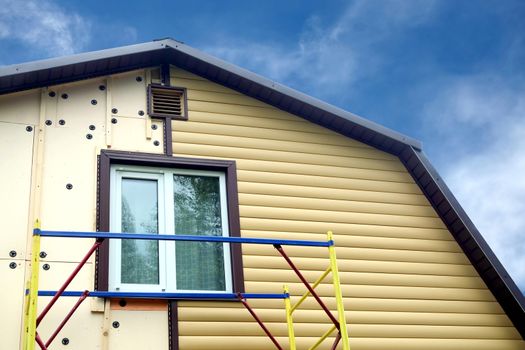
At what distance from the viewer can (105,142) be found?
7664 mm

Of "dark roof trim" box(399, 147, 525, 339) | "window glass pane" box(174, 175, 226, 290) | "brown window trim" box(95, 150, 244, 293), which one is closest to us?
"brown window trim" box(95, 150, 244, 293)

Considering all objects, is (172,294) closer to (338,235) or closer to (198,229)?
(198,229)

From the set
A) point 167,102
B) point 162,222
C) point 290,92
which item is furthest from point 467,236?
point 167,102

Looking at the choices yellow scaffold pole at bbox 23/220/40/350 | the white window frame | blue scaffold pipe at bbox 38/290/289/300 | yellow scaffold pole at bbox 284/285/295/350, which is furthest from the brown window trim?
yellow scaffold pole at bbox 23/220/40/350

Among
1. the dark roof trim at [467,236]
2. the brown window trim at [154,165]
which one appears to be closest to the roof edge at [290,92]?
the dark roof trim at [467,236]

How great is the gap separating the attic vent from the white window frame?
2.36 feet

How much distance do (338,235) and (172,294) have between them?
213 centimetres

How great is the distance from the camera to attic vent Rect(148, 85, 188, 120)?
320 inches

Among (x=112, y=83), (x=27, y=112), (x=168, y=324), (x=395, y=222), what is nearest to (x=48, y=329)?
(x=168, y=324)

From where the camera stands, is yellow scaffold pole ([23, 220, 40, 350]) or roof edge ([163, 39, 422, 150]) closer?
yellow scaffold pole ([23, 220, 40, 350])

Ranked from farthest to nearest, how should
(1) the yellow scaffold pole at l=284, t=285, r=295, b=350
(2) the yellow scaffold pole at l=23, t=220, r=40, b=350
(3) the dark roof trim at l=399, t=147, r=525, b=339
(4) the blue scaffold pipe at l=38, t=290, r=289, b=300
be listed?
(3) the dark roof trim at l=399, t=147, r=525, b=339 → (1) the yellow scaffold pole at l=284, t=285, r=295, b=350 → (4) the blue scaffold pipe at l=38, t=290, r=289, b=300 → (2) the yellow scaffold pole at l=23, t=220, r=40, b=350

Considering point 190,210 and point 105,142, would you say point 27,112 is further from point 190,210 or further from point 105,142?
point 190,210

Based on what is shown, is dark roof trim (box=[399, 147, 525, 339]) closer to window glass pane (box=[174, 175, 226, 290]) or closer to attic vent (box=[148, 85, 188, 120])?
A: window glass pane (box=[174, 175, 226, 290])

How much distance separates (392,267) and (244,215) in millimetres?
1826
